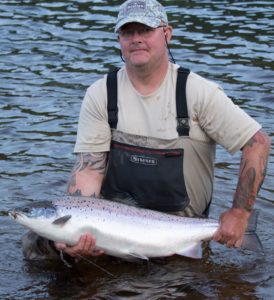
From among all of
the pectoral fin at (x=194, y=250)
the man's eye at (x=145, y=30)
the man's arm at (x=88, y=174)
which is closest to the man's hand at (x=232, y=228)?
the pectoral fin at (x=194, y=250)

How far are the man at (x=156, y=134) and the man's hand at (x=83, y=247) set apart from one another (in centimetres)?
3

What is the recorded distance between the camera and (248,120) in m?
5.87

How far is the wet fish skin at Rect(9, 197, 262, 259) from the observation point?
5617 mm

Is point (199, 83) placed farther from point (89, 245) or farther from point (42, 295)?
point (42, 295)

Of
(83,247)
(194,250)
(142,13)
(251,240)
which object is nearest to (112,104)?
(142,13)

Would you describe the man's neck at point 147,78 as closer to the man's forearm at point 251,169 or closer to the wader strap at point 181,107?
the wader strap at point 181,107

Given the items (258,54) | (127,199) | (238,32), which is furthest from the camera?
(238,32)

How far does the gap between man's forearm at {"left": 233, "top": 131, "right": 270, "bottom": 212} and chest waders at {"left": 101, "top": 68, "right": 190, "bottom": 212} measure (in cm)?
50

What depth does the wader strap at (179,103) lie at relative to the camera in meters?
6.03

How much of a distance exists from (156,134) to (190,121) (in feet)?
0.92

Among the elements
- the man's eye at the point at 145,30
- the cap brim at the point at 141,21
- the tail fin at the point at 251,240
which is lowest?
the tail fin at the point at 251,240

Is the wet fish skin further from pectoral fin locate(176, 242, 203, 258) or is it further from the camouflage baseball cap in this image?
the camouflage baseball cap

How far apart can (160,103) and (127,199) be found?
770mm

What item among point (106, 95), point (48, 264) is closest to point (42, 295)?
point (48, 264)
